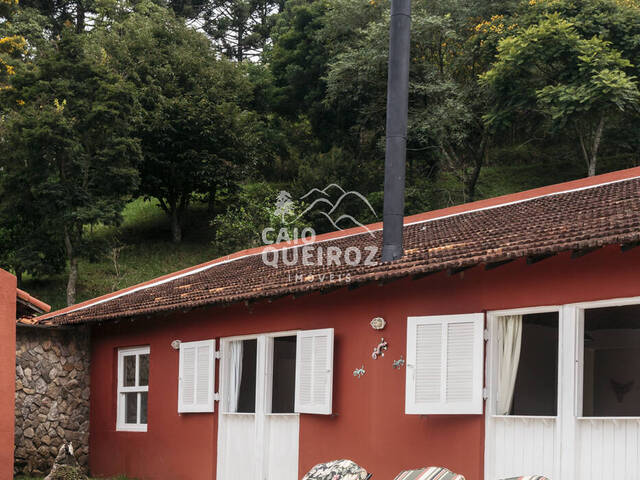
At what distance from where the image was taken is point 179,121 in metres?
30.1

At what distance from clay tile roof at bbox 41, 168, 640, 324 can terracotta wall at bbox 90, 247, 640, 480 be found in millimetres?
311

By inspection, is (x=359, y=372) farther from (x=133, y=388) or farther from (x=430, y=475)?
(x=133, y=388)

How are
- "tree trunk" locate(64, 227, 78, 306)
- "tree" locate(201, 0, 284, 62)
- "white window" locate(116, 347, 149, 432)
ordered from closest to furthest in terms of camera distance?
"white window" locate(116, 347, 149, 432), "tree trunk" locate(64, 227, 78, 306), "tree" locate(201, 0, 284, 62)

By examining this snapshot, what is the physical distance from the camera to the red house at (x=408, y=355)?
7238 mm

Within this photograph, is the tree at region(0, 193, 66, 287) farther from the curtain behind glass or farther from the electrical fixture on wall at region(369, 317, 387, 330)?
the curtain behind glass

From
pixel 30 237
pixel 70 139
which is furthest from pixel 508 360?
pixel 30 237

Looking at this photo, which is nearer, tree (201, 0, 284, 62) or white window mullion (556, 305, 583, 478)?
white window mullion (556, 305, 583, 478)

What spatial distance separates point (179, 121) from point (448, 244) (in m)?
22.6

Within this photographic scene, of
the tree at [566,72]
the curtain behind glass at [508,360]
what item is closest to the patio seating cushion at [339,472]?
the curtain behind glass at [508,360]

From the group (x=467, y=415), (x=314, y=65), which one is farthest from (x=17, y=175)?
(x=467, y=415)

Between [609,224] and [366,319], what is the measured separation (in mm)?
3080

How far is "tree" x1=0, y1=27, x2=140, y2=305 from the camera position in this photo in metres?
23.3

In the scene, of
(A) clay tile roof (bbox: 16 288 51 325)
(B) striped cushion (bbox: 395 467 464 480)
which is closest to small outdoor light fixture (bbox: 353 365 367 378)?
(B) striped cushion (bbox: 395 467 464 480)

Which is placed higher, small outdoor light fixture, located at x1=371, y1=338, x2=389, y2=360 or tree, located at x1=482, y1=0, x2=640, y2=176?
tree, located at x1=482, y1=0, x2=640, y2=176
